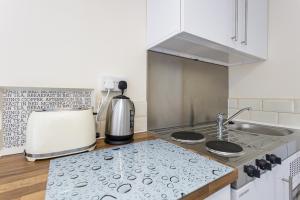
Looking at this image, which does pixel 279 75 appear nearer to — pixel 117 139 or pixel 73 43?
pixel 117 139

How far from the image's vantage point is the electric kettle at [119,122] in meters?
0.78

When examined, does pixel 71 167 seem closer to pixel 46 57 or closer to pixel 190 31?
pixel 46 57

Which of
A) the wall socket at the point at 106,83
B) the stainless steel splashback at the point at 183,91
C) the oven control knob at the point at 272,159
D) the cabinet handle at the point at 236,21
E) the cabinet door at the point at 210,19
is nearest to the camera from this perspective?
the oven control knob at the point at 272,159

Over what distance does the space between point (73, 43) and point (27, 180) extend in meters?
0.61

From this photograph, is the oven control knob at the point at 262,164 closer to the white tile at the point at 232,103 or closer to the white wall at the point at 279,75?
the white wall at the point at 279,75

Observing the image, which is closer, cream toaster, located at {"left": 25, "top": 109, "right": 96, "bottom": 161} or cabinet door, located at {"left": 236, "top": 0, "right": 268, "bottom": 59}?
cream toaster, located at {"left": 25, "top": 109, "right": 96, "bottom": 161}

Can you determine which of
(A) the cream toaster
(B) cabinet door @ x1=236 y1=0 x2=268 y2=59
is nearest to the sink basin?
(B) cabinet door @ x1=236 y1=0 x2=268 y2=59

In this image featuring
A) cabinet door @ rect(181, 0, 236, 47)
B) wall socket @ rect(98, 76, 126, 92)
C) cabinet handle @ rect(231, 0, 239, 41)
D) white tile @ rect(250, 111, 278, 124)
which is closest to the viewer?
cabinet door @ rect(181, 0, 236, 47)

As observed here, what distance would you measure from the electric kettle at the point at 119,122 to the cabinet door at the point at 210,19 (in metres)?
0.47

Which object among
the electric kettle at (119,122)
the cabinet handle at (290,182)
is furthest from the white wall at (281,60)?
the electric kettle at (119,122)

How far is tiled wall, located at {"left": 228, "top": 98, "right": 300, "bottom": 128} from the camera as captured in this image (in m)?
1.15

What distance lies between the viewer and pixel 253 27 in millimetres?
1155

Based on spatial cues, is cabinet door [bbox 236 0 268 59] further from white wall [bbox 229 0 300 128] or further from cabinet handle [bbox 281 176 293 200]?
cabinet handle [bbox 281 176 293 200]

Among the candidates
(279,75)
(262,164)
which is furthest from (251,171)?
(279,75)
